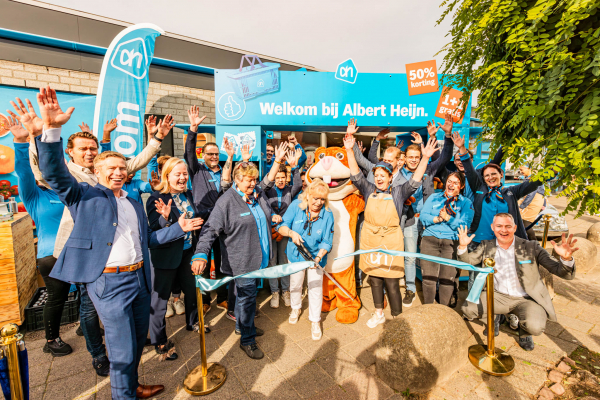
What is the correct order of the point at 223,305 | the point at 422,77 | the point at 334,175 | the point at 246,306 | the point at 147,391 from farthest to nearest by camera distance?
the point at 422,77 → the point at 223,305 → the point at 334,175 → the point at 246,306 → the point at 147,391

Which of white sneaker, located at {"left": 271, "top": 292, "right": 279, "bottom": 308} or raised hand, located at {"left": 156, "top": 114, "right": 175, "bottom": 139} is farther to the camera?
white sneaker, located at {"left": 271, "top": 292, "right": 279, "bottom": 308}

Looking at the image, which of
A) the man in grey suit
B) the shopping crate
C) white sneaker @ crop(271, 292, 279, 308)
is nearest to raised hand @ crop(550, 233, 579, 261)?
the man in grey suit

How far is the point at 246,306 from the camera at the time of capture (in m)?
3.08

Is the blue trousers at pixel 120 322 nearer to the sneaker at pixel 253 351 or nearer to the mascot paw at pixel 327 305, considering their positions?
the sneaker at pixel 253 351

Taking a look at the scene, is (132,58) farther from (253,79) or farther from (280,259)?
(280,259)

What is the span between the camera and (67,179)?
1.91 meters

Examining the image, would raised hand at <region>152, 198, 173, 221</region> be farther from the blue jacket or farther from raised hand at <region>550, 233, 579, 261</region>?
raised hand at <region>550, 233, 579, 261</region>

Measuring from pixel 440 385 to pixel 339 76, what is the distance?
478 centimetres

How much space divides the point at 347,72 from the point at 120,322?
16.5 ft

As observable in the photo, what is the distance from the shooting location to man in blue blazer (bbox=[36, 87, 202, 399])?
73.8 inches

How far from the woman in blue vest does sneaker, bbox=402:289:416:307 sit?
21.1 inches

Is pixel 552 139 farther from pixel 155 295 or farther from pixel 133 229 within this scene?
pixel 155 295

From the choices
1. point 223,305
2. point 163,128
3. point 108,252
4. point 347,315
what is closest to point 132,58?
point 163,128

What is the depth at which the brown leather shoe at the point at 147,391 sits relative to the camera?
2539 millimetres
